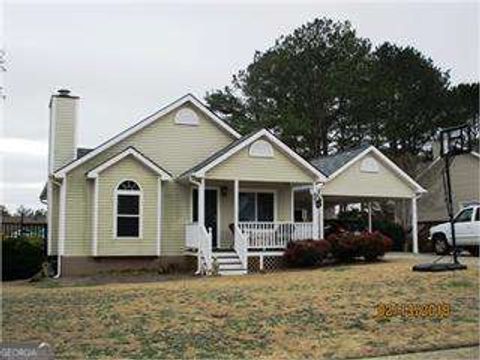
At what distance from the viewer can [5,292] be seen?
16.7 meters

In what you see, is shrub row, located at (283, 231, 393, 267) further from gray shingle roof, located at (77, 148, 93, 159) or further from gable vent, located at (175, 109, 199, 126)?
gray shingle roof, located at (77, 148, 93, 159)

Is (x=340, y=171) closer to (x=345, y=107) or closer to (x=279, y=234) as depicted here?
(x=279, y=234)

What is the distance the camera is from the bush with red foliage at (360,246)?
2336 centimetres

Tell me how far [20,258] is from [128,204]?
4.22 meters

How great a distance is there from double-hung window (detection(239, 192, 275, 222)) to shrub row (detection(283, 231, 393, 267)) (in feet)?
9.27

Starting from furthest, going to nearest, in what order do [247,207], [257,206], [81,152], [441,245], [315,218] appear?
[441,245], [257,206], [247,207], [81,152], [315,218]

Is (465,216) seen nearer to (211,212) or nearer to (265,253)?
(265,253)

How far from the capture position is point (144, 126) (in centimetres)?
2459

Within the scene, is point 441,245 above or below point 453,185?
below

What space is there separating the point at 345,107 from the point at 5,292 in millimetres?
31744

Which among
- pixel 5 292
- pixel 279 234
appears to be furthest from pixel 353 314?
pixel 279 234

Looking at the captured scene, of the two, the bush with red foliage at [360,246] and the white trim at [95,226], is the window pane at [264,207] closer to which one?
the bush with red foliage at [360,246]

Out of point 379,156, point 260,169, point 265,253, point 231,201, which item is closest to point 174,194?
point 231,201

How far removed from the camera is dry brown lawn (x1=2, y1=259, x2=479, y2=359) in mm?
9500
